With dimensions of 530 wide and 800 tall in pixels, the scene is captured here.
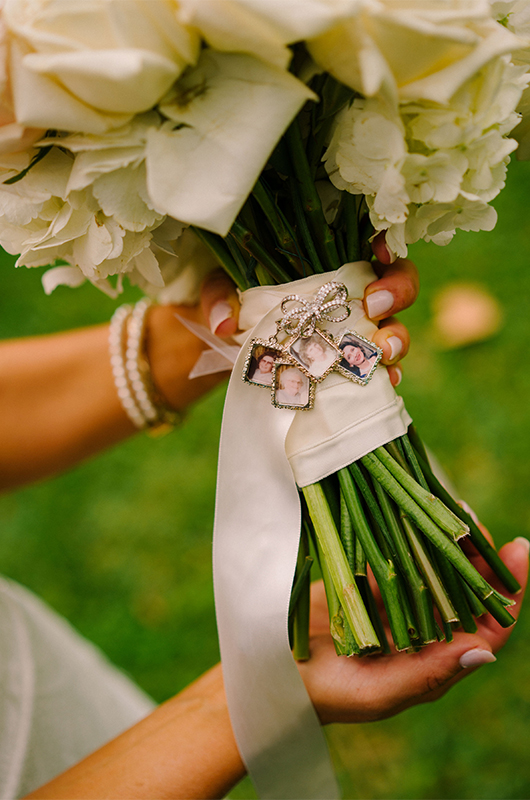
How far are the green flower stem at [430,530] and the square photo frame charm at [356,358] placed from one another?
0.11 metres

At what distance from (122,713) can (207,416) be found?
3.78 ft

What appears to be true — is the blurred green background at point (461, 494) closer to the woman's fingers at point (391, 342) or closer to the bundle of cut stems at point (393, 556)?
the bundle of cut stems at point (393, 556)

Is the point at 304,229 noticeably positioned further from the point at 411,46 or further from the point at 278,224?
the point at 411,46

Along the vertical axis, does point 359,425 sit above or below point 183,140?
below

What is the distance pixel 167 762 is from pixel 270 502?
0.44 metres

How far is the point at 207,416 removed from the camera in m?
2.41

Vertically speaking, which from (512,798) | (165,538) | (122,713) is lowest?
(512,798)

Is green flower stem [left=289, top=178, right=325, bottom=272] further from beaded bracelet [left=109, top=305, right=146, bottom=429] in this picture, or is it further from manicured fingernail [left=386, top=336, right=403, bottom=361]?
beaded bracelet [left=109, top=305, right=146, bottom=429]

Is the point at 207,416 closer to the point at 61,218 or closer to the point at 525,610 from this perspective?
the point at 525,610

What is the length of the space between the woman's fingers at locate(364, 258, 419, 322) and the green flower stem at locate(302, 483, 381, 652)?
0.27 metres

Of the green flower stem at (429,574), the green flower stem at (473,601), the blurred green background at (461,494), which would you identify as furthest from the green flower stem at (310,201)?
the blurred green background at (461,494)

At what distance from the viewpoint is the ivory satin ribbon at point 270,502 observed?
2.80ft

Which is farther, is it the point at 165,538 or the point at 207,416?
the point at 207,416

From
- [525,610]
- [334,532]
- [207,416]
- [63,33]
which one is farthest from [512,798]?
[63,33]
